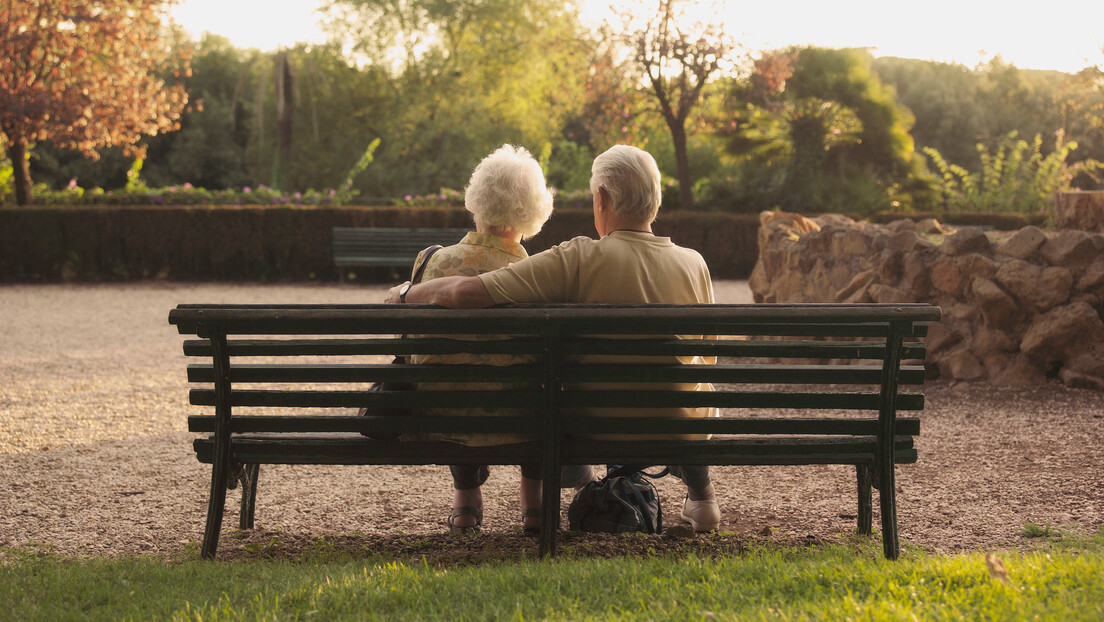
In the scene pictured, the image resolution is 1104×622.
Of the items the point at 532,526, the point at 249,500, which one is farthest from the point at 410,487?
the point at 532,526

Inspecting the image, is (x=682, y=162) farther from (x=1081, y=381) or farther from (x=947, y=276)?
(x=1081, y=381)

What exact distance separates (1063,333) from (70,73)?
17.0 m

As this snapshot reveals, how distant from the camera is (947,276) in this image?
644cm

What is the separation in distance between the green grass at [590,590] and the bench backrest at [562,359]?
1.42 ft

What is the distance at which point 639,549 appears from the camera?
10.1 feet

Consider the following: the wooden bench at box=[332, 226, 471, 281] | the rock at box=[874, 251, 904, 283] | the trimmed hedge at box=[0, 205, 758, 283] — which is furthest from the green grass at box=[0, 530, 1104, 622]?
the trimmed hedge at box=[0, 205, 758, 283]

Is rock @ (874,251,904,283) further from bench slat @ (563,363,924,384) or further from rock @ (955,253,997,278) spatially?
bench slat @ (563,363,924,384)

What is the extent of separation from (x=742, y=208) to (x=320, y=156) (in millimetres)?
24345

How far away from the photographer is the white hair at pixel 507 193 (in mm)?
3223

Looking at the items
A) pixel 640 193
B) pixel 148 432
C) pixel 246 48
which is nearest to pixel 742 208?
pixel 148 432

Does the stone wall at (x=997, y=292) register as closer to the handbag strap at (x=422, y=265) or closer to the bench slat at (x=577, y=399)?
the bench slat at (x=577, y=399)

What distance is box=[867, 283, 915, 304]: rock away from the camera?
6.60 metres

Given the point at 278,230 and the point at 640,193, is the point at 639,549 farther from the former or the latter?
the point at 278,230

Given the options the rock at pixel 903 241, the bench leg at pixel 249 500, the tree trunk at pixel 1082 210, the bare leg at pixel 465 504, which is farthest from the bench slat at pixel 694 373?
the tree trunk at pixel 1082 210
